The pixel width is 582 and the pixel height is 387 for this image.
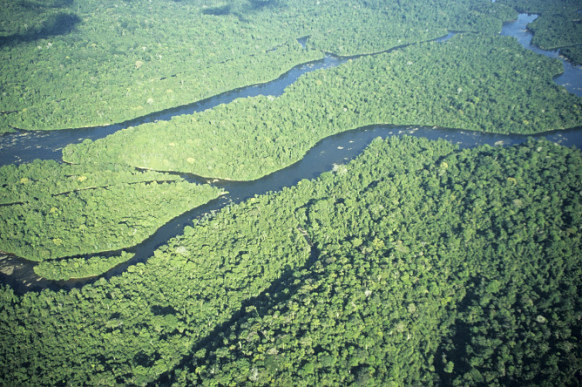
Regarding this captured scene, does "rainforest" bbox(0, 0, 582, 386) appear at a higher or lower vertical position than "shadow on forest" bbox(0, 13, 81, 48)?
lower

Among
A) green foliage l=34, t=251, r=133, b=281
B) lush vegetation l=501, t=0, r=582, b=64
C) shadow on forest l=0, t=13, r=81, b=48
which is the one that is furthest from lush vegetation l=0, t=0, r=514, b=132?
green foliage l=34, t=251, r=133, b=281

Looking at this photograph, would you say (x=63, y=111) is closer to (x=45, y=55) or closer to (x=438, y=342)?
(x=45, y=55)

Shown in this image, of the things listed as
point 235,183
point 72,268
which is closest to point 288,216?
point 235,183

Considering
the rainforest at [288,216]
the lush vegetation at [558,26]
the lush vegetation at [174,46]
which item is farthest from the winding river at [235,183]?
the lush vegetation at [558,26]

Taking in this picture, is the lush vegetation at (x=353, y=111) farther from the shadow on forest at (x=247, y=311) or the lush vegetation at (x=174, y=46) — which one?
the shadow on forest at (x=247, y=311)

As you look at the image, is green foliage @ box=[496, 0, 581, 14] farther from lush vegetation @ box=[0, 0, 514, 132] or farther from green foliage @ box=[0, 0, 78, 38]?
green foliage @ box=[0, 0, 78, 38]
